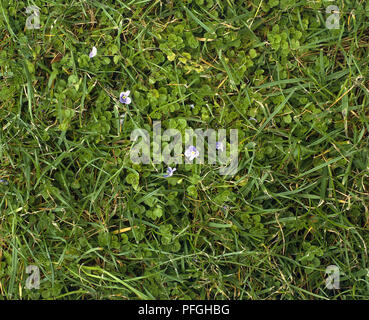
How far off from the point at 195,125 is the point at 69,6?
842mm

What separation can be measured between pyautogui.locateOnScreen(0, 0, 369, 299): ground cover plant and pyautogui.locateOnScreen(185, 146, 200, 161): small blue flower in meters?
0.05

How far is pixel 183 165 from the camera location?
2076mm

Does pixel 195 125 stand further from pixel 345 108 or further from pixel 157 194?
pixel 345 108

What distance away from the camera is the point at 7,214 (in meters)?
2.02

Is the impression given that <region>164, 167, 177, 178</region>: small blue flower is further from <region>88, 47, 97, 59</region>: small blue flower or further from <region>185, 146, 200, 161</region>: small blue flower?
<region>88, 47, 97, 59</region>: small blue flower

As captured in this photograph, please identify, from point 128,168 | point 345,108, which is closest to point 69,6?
point 128,168

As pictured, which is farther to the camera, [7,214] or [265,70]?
[265,70]

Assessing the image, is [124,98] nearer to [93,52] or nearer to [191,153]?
[93,52]

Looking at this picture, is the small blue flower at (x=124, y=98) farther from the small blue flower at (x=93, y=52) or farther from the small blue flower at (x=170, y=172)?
the small blue flower at (x=170, y=172)

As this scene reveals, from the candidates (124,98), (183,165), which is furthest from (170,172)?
(124,98)

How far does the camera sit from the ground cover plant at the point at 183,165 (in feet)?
6.65

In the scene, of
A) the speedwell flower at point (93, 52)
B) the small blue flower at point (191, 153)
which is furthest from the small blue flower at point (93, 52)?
the small blue flower at point (191, 153)

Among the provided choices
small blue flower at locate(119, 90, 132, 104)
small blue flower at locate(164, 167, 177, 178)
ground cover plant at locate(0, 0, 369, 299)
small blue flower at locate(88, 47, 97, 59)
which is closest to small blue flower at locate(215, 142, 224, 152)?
ground cover plant at locate(0, 0, 369, 299)

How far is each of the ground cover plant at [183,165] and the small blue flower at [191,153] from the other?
0.16 ft
